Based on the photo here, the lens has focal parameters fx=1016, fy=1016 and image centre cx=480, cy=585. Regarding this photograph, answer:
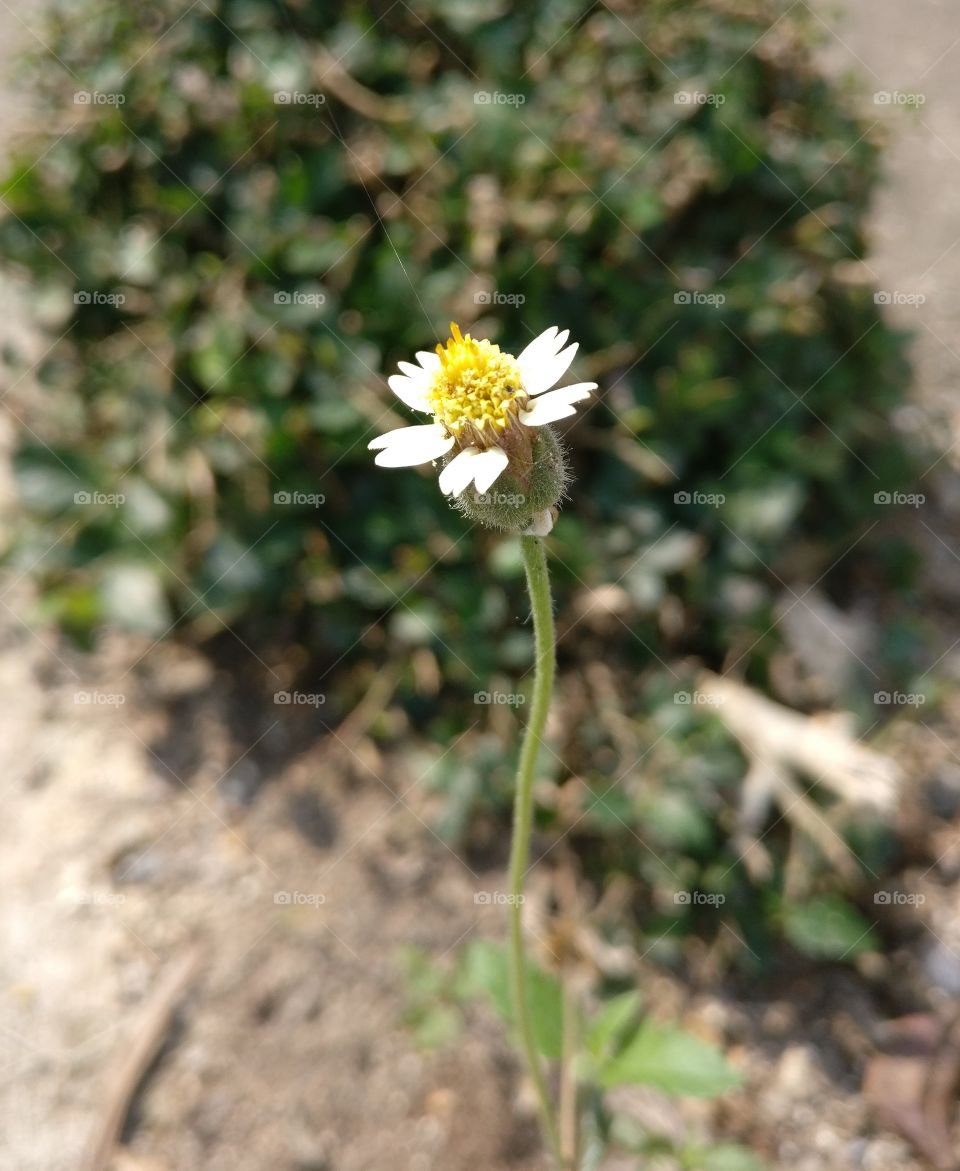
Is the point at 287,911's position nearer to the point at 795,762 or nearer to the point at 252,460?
the point at 252,460

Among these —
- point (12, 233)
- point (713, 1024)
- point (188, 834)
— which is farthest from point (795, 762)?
point (12, 233)

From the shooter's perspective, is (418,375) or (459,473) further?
(418,375)

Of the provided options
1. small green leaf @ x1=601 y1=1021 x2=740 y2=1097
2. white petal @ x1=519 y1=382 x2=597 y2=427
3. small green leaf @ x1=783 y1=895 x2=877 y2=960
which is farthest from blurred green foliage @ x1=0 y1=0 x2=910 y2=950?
white petal @ x1=519 y1=382 x2=597 y2=427

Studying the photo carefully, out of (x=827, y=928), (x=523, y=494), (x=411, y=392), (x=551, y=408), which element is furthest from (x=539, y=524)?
(x=827, y=928)

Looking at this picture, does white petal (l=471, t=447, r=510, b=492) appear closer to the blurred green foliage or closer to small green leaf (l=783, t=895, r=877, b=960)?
the blurred green foliage

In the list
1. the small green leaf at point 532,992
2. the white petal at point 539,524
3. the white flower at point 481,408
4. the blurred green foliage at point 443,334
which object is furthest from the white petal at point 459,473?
the blurred green foliage at point 443,334

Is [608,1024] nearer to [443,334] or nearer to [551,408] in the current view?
[551,408]
